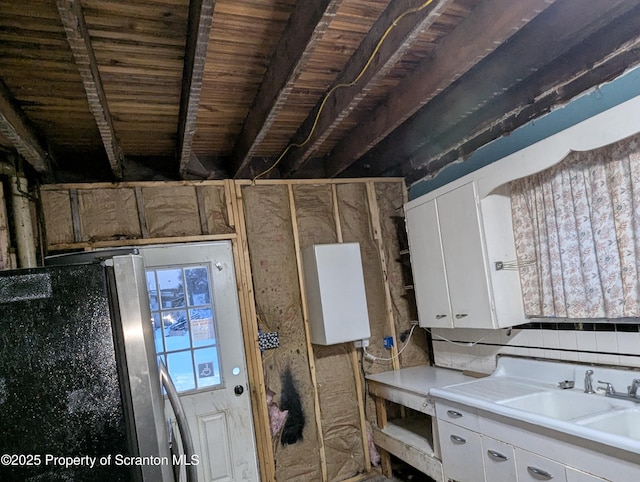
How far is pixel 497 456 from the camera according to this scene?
6.90ft

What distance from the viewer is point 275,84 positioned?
204 centimetres

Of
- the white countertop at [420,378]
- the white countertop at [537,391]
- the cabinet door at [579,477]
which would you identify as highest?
the white countertop at [537,391]

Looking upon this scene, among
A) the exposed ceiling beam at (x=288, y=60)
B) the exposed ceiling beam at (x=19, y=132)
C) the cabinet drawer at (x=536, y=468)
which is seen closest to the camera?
the exposed ceiling beam at (x=288, y=60)

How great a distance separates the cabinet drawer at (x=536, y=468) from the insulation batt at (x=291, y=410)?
1.68 meters

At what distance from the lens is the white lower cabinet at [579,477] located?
1.64 meters

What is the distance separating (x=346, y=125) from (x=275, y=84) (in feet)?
3.46

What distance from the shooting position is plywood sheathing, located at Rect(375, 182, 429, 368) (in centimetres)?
359

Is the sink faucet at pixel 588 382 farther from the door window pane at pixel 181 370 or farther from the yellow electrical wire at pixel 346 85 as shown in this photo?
the door window pane at pixel 181 370

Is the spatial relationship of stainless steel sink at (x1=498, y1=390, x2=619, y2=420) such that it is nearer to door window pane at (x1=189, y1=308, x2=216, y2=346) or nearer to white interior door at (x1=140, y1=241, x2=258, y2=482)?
white interior door at (x1=140, y1=241, x2=258, y2=482)

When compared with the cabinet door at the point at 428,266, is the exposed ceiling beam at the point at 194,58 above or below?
above

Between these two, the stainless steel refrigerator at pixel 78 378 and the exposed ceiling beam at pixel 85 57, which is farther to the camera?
the exposed ceiling beam at pixel 85 57

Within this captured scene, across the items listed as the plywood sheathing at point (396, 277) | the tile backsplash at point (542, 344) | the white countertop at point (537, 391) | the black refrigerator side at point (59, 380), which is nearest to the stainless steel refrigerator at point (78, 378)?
the black refrigerator side at point (59, 380)

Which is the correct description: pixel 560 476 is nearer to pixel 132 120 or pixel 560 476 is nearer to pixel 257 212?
pixel 257 212

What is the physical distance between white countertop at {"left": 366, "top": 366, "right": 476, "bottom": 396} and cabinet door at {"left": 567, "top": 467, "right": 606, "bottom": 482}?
990 millimetres
